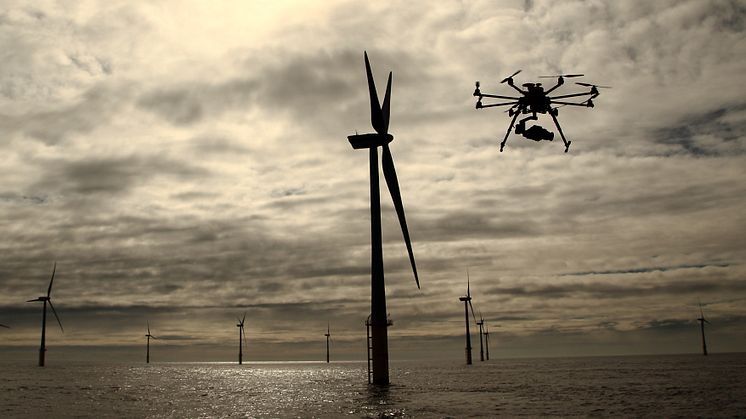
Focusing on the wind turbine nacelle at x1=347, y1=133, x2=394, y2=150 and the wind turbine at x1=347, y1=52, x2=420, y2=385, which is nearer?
the wind turbine at x1=347, y1=52, x2=420, y2=385

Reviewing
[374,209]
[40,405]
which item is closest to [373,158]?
[374,209]

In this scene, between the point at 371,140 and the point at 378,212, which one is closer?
the point at 378,212

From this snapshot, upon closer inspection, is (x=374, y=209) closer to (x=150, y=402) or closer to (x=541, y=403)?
(x=541, y=403)

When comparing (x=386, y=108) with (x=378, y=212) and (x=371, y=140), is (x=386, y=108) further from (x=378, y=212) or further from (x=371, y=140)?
(x=378, y=212)

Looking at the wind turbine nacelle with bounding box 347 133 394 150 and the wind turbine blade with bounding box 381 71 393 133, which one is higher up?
the wind turbine blade with bounding box 381 71 393 133

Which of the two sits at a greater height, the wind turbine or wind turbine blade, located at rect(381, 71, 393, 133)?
wind turbine blade, located at rect(381, 71, 393, 133)

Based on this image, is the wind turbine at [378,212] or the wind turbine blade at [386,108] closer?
the wind turbine at [378,212]
